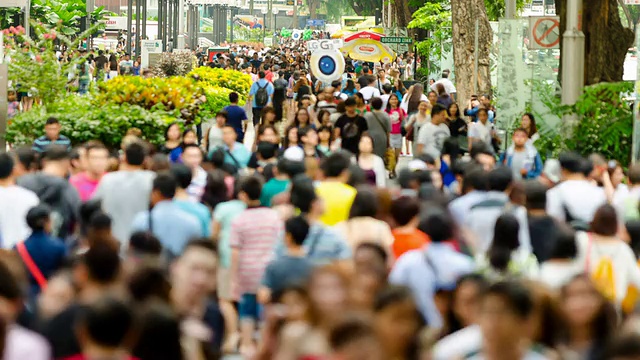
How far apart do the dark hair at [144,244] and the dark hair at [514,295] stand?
8.28 ft

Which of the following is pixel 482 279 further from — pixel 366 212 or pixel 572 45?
pixel 572 45

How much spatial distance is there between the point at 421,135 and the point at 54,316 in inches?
390

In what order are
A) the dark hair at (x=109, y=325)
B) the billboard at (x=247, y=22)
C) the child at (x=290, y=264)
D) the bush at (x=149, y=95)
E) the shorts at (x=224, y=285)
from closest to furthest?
1. the dark hair at (x=109, y=325)
2. the child at (x=290, y=264)
3. the shorts at (x=224, y=285)
4. the bush at (x=149, y=95)
5. the billboard at (x=247, y=22)

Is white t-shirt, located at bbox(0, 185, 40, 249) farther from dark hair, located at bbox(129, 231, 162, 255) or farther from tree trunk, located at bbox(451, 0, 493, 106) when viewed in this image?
tree trunk, located at bbox(451, 0, 493, 106)

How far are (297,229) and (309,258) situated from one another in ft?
0.68

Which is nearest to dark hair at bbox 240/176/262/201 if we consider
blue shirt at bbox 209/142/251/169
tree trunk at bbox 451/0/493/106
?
blue shirt at bbox 209/142/251/169

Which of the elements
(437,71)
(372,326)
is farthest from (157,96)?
(437,71)

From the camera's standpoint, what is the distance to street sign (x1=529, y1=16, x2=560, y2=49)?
60.2 ft

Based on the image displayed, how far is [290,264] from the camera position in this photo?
25.6 ft

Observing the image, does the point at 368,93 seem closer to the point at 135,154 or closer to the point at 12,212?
the point at 135,154

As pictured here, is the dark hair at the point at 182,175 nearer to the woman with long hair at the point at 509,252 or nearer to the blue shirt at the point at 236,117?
the woman with long hair at the point at 509,252

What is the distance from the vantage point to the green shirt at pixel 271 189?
1076cm

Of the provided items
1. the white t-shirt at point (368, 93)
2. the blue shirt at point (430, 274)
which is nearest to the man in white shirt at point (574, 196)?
the blue shirt at point (430, 274)

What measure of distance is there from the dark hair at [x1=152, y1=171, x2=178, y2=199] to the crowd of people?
2 centimetres
